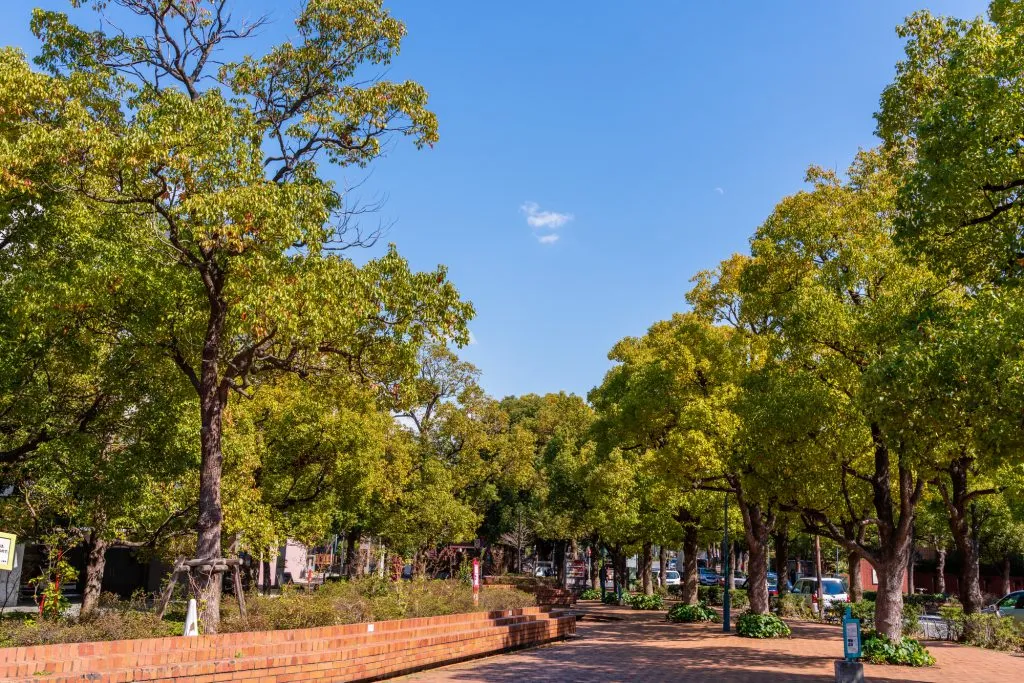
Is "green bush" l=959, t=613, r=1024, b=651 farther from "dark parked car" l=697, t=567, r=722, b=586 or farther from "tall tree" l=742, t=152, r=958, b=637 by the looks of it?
"dark parked car" l=697, t=567, r=722, b=586

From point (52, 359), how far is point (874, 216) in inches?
717

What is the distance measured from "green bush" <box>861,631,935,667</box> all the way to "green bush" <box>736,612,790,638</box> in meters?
5.06

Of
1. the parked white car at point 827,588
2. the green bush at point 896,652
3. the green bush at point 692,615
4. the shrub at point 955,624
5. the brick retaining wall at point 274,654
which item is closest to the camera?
the brick retaining wall at point 274,654

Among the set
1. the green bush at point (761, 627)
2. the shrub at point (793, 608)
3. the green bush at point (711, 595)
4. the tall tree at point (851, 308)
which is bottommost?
the green bush at point (711, 595)

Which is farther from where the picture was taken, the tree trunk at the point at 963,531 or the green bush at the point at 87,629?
the tree trunk at the point at 963,531

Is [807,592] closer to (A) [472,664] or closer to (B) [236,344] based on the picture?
(A) [472,664]

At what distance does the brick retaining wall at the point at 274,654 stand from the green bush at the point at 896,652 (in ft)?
24.6

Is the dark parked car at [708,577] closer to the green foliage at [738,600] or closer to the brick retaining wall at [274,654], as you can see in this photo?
the green foliage at [738,600]

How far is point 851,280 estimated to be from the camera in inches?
699

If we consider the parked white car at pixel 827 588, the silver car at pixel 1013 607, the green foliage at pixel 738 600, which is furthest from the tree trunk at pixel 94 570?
the parked white car at pixel 827 588

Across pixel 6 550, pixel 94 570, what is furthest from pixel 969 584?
pixel 6 550

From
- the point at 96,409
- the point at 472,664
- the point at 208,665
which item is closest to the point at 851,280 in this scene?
the point at 472,664

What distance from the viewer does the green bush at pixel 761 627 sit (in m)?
21.0

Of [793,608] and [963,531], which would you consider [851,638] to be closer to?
[963,531]
